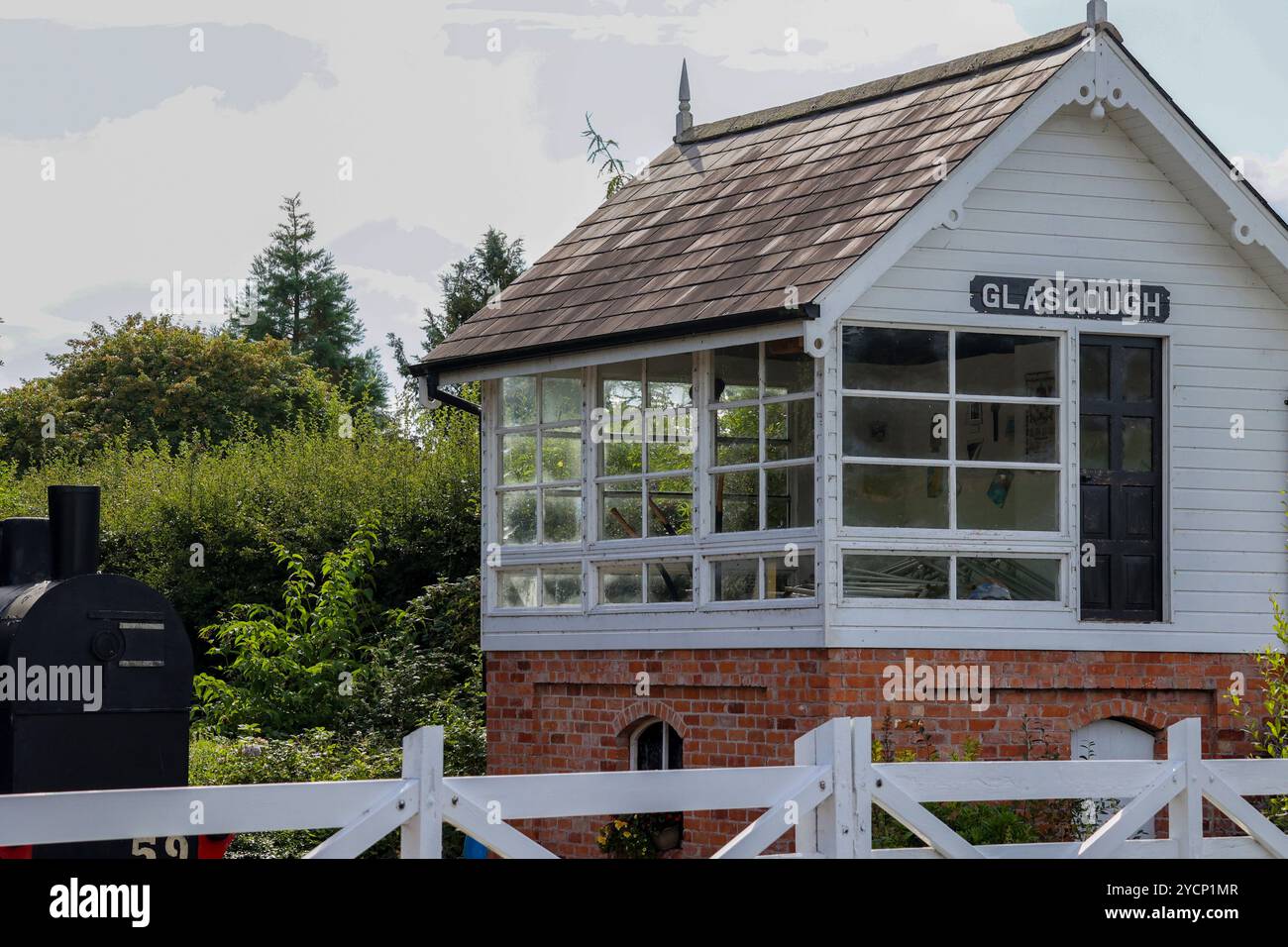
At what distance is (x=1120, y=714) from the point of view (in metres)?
12.8

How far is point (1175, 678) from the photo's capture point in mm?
12945

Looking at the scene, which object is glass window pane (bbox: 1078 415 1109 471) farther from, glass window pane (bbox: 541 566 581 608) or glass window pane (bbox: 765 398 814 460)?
glass window pane (bbox: 541 566 581 608)

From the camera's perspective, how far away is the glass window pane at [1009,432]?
12.8m

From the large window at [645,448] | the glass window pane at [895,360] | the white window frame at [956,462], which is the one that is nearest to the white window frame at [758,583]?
the white window frame at [956,462]

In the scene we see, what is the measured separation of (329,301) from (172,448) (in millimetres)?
16843

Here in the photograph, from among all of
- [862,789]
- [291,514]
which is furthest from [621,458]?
[291,514]

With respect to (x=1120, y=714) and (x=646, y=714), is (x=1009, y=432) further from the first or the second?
Answer: (x=646, y=714)

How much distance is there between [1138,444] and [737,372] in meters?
3.09

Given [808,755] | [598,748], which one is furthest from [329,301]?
[808,755]

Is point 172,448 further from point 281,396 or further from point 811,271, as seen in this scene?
point 811,271

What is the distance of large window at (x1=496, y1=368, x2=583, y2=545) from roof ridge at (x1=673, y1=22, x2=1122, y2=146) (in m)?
3.46

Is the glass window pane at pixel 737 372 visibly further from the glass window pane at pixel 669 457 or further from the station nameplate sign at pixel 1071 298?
the station nameplate sign at pixel 1071 298

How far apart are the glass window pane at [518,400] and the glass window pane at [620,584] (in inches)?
60.0

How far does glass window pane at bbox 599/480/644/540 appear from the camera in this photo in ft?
45.3
